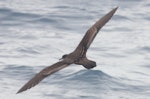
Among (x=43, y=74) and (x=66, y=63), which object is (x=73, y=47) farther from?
(x=43, y=74)

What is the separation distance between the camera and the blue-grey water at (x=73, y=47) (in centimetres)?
1212

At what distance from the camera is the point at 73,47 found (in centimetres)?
1430

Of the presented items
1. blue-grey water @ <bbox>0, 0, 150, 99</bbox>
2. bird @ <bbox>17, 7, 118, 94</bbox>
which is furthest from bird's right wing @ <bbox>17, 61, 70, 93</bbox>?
blue-grey water @ <bbox>0, 0, 150, 99</bbox>

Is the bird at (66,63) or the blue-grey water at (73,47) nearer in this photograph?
the bird at (66,63)

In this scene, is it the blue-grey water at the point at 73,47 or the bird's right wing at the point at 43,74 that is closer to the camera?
the bird's right wing at the point at 43,74

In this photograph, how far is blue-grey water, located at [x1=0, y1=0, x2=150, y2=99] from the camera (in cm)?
1212

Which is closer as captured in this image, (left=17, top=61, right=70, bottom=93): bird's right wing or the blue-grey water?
(left=17, top=61, right=70, bottom=93): bird's right wing

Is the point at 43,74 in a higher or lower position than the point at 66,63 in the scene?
lower

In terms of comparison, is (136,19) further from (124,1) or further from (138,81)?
(138,81)

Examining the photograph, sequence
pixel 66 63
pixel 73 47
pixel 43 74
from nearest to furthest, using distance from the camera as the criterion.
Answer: pixel 43 74 < pixel 66 63 < pixel 73 47

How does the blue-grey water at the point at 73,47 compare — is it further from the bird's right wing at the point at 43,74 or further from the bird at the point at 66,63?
the bird's right wing at the point at 43,74

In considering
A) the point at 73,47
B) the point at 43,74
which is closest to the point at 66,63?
the point at 43,74

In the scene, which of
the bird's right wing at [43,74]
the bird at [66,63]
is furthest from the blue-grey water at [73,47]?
the bird's right wing at [43,74]

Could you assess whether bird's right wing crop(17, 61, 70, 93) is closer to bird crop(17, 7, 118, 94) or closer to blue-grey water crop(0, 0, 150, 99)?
bird crop(17, 7, 118, 94)
